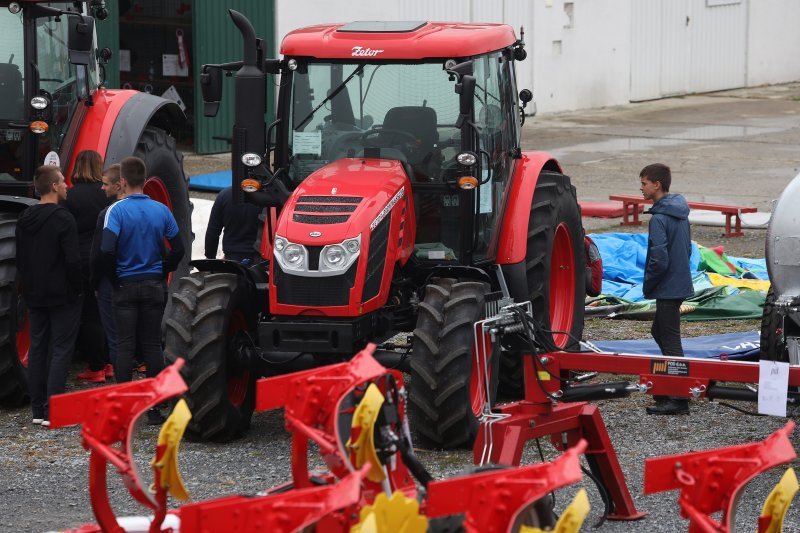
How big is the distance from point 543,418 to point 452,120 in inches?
93.5

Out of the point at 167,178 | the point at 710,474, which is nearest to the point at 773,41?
the point at 167,178

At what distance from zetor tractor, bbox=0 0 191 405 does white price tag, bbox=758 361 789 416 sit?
4.44 metres

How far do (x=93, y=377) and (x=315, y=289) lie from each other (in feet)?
8.09

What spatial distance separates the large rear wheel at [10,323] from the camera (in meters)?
8.39

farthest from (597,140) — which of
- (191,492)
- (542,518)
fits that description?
(542,518)

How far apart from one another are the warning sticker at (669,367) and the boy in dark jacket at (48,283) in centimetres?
350

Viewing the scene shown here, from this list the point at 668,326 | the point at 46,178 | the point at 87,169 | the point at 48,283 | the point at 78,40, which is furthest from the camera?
the point at 78,40

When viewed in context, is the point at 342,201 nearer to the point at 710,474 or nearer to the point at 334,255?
the point at 334,255

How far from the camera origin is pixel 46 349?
8.38 m

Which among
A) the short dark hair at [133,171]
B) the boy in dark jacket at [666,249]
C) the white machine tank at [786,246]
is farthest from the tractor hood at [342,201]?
the white machine tank at [786,246]

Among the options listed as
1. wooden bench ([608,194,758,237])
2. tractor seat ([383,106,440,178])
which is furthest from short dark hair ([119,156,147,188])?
wooden bench ([608,194,758,237])

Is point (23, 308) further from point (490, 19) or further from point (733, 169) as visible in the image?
point (490, 19)

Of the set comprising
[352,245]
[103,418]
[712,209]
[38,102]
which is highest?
[38,102]

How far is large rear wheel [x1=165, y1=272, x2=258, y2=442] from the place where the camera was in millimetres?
7617
